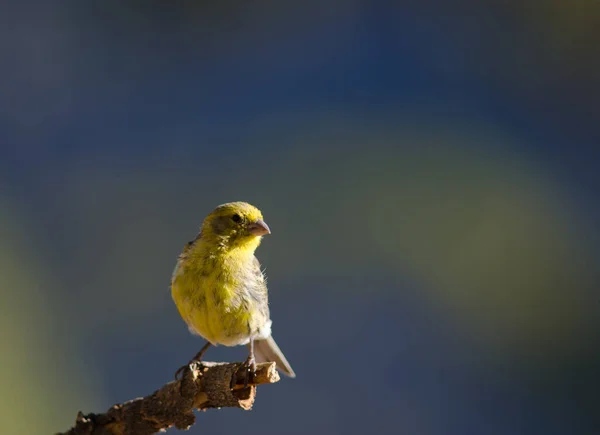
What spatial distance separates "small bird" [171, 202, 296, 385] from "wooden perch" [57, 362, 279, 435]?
17 cm

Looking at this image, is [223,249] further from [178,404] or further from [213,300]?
[178,404]

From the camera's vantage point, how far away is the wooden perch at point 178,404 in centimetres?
217

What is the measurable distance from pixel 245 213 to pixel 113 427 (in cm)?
88

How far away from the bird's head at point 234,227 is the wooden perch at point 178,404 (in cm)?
52

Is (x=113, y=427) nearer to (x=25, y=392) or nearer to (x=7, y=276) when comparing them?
(x=25, y=392)

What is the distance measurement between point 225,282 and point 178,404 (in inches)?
18.0

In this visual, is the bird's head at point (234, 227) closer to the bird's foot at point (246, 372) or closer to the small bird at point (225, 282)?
the small bird at point (225, 282)

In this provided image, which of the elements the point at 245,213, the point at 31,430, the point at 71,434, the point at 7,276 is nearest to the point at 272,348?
the point at 245,213

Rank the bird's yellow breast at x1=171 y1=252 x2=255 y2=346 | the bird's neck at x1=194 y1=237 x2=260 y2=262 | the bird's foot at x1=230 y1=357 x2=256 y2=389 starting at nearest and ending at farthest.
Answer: the bird's foot at x1=230 y1=357 x2=256 y2=389 < the bird's yellow breast at x1=171 y1=252 x2=255 y2=346 < the bird's neck at x1=194 y1=237 x2=260 y2=262

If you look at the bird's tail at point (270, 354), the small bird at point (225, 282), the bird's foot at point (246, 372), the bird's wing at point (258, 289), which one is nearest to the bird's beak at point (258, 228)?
the small bird at point (225, 282)

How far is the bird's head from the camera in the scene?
263cm

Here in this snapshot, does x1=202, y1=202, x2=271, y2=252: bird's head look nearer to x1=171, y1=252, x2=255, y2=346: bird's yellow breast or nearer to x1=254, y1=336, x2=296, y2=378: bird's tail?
x1=171, y1=252, x2=255, y2=346: bird's yellow breast

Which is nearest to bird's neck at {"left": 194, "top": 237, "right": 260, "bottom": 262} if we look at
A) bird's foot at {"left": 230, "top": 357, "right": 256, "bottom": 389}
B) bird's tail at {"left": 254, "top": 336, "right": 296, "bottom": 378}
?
bird's tail at {"left": 254, "top": 336, "right": 296, "bottom": 378}

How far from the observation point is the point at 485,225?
5977mm
